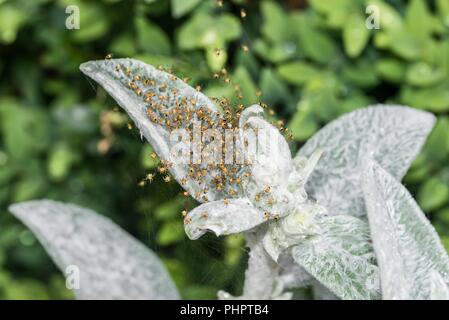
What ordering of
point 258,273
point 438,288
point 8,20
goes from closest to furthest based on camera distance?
point 438,288, point 258,273, point 8,20

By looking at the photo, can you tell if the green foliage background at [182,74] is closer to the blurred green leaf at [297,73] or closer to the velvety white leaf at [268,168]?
the blurred green leaf at [297,73]

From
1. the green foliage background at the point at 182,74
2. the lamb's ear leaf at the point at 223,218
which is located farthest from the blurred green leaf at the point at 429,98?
the lamb's ear leaf at the point at 223,218

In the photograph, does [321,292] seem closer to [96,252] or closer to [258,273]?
[258,273]

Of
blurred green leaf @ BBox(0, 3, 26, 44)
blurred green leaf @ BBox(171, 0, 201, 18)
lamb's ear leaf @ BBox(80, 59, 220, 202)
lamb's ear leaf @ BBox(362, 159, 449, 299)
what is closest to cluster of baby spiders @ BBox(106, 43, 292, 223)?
lamb's ear leaf @ BBox(80, 59, 220, 202)

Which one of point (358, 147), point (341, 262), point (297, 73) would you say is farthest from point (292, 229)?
point (297, 73)

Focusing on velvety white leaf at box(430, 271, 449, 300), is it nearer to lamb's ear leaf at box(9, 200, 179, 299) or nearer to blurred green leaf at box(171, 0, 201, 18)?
lamb's ear leaf at box(9, 200, 179, 299)
